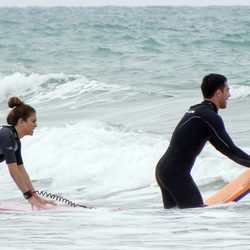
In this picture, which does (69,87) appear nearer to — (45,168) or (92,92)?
(92,92)

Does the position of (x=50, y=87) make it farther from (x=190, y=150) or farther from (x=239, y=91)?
(x=190, y=150)

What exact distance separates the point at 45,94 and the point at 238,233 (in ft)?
52.7

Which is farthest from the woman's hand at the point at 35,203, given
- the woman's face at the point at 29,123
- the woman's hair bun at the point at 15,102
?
the woman's hair bun at the point at 15,102

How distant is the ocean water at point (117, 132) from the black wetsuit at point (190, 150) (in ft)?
0.58

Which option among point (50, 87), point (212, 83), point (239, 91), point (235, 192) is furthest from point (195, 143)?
point (50, 87)

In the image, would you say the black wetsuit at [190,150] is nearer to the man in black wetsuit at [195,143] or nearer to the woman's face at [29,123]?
the man in black wetsuit at [195,143]

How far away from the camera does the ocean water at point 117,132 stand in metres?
6.23

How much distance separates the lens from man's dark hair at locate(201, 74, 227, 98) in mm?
6828

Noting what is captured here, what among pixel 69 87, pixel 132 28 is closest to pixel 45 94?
pixel 69 87

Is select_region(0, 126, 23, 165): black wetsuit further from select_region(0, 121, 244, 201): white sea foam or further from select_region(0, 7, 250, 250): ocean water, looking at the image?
select_region(0, 121, 244, 201): white sea foam

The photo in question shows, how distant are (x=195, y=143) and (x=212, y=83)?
1.61ft

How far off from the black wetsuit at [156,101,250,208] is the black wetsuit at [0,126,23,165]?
1170 millimetres

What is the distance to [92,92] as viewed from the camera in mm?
20906

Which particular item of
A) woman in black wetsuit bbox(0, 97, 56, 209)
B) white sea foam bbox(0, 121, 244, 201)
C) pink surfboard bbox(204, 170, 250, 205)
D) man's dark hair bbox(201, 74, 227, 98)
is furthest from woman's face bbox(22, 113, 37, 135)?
white sea foam bbox(0, 121, 244, 201)
